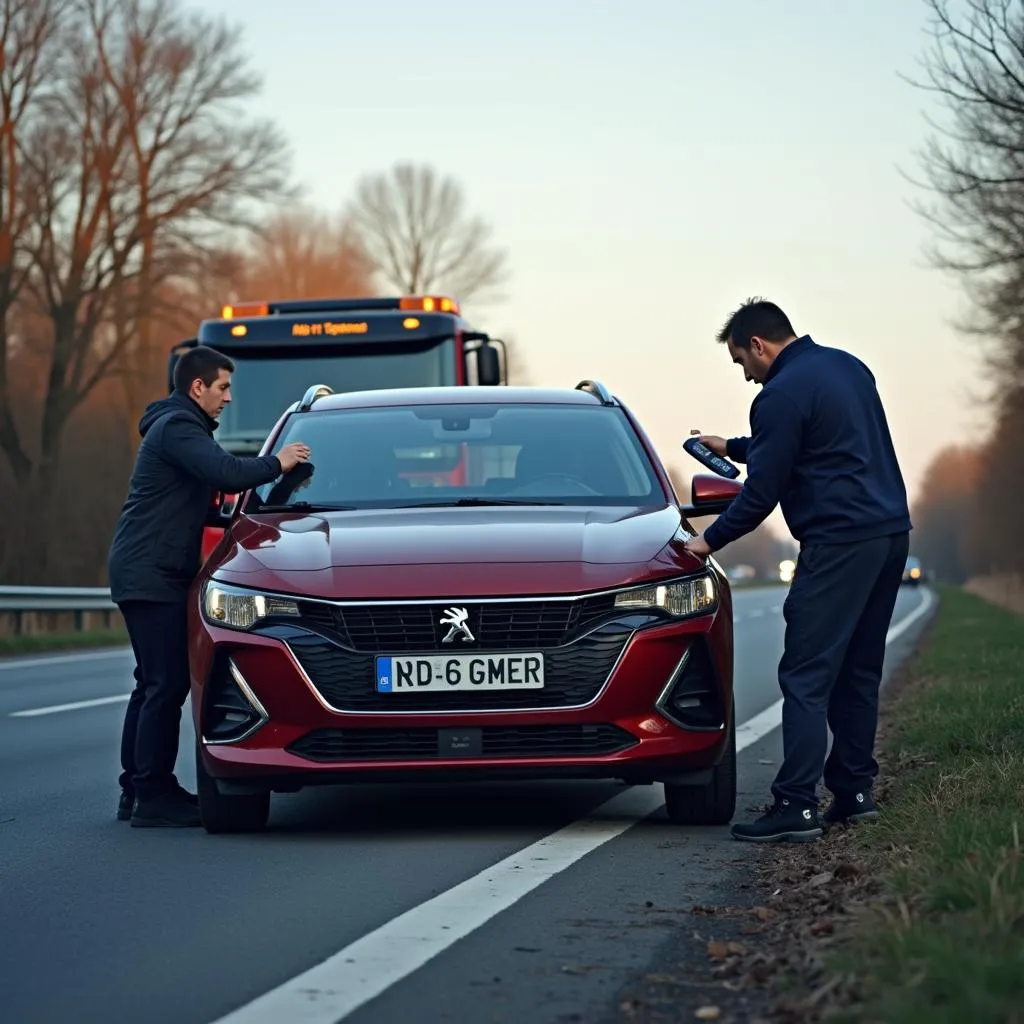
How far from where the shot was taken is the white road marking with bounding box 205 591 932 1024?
4504 mm

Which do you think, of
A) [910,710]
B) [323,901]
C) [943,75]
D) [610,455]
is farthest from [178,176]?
[323,901]

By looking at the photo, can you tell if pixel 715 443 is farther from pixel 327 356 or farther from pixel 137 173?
pixel 137 173

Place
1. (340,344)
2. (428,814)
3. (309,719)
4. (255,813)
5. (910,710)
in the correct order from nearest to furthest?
(309,719) → (255,813) → (428,814) → (910,710) → (340,344)

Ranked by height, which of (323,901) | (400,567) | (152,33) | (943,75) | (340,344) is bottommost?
(323,901)

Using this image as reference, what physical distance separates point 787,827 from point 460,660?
50.8 inches

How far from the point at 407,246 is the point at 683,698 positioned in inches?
2491

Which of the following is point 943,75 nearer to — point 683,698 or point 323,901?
point 683,698

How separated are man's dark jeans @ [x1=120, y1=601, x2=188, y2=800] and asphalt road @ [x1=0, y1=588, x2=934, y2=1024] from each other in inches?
11.5

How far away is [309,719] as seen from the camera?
23.3ft

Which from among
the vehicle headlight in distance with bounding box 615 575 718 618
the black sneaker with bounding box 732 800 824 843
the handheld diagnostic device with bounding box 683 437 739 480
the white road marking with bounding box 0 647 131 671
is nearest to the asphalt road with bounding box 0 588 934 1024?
the black sneaker with bounding box 732 800 824 843

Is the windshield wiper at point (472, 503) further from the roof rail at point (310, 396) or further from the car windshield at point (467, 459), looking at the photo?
the roof rail at point (310, 396)

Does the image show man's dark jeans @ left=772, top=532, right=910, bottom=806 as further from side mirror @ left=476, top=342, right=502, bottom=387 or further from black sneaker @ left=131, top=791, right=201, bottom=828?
side mirror @ left=476, top=342, right=502, bottom=387

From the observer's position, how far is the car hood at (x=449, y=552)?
23.3 feet

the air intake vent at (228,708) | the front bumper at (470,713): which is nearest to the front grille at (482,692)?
the front bumper at (470,713)
